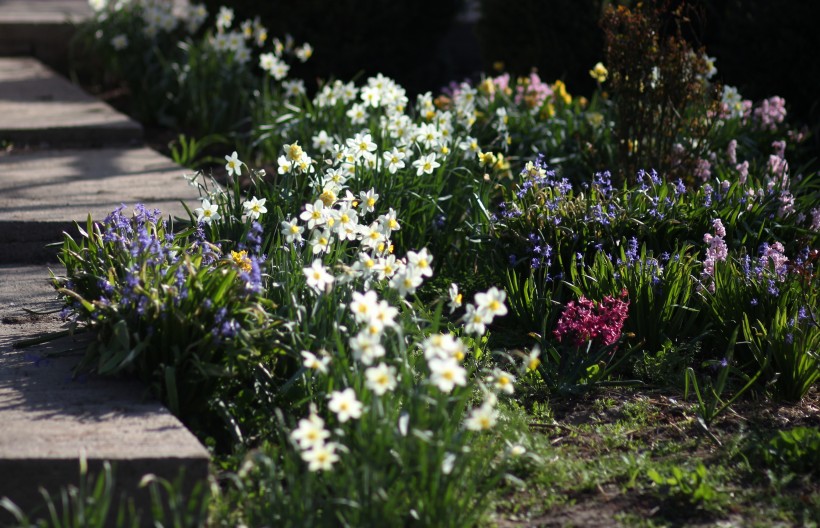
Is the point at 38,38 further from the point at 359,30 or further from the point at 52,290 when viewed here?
the point at 52,290

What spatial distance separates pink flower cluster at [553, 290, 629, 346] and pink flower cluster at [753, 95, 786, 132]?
226cm

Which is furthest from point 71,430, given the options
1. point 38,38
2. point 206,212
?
point 38,38

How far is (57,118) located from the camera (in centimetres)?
576

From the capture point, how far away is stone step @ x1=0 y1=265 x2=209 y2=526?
2.34 m

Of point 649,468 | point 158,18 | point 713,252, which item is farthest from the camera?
point 158,18

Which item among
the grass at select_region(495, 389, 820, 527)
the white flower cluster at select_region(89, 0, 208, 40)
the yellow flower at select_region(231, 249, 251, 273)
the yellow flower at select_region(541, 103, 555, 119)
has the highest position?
the white flower cluster at select_region(89, 0, 208, 40)

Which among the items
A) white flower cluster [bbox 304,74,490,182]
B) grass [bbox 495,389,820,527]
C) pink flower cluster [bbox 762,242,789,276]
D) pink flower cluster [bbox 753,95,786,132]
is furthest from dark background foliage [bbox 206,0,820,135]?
grass [bbox 495,389,820,527]

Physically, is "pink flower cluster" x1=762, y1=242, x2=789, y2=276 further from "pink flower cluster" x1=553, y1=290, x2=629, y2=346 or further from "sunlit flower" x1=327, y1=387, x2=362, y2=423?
"sunlit flower" x1=327, y1=387, x2=362, y2=423

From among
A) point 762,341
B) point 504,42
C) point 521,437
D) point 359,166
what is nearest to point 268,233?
point 359,166

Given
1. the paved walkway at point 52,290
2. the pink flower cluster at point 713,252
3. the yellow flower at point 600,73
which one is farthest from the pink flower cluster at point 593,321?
the yellow flower at point 600,73

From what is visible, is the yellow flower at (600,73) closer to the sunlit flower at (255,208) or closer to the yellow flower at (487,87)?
the yellow flower at (487,87)

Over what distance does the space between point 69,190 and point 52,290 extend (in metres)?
1.01

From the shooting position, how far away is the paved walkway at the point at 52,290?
2359 millimetres

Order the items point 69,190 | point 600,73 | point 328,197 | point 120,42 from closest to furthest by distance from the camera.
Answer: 1. point 328,197
2. point 69,190
3. point 600,73
4. point 120,42
